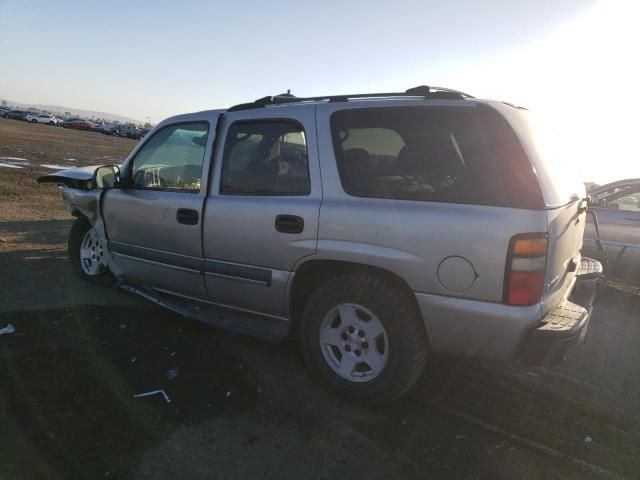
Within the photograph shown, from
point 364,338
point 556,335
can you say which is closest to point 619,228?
point 556,335

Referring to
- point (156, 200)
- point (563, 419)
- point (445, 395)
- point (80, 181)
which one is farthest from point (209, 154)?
point (563, 419)

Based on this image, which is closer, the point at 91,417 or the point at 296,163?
the point at 91,417

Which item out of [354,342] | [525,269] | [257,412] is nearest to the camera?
[525,269]

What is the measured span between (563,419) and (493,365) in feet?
2.50

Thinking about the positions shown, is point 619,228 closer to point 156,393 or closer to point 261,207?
point 261,207

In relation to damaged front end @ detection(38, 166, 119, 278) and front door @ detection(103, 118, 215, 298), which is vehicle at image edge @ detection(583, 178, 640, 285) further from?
damaged front end @ detection(38, 166, 119, 278)

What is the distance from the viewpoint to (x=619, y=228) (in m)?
6.47

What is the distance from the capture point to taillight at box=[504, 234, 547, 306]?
2.61 metres

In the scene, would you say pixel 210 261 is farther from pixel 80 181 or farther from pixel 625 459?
pixel 625 459

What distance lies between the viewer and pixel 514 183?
8.78ft

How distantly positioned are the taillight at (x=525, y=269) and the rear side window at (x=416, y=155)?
0.82 ft

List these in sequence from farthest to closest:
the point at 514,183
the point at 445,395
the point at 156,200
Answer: the point at 156,200
the point at 445,395
the point at 514,183

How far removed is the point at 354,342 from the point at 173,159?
232cm

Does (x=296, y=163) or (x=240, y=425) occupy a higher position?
(x=296, y=163)
